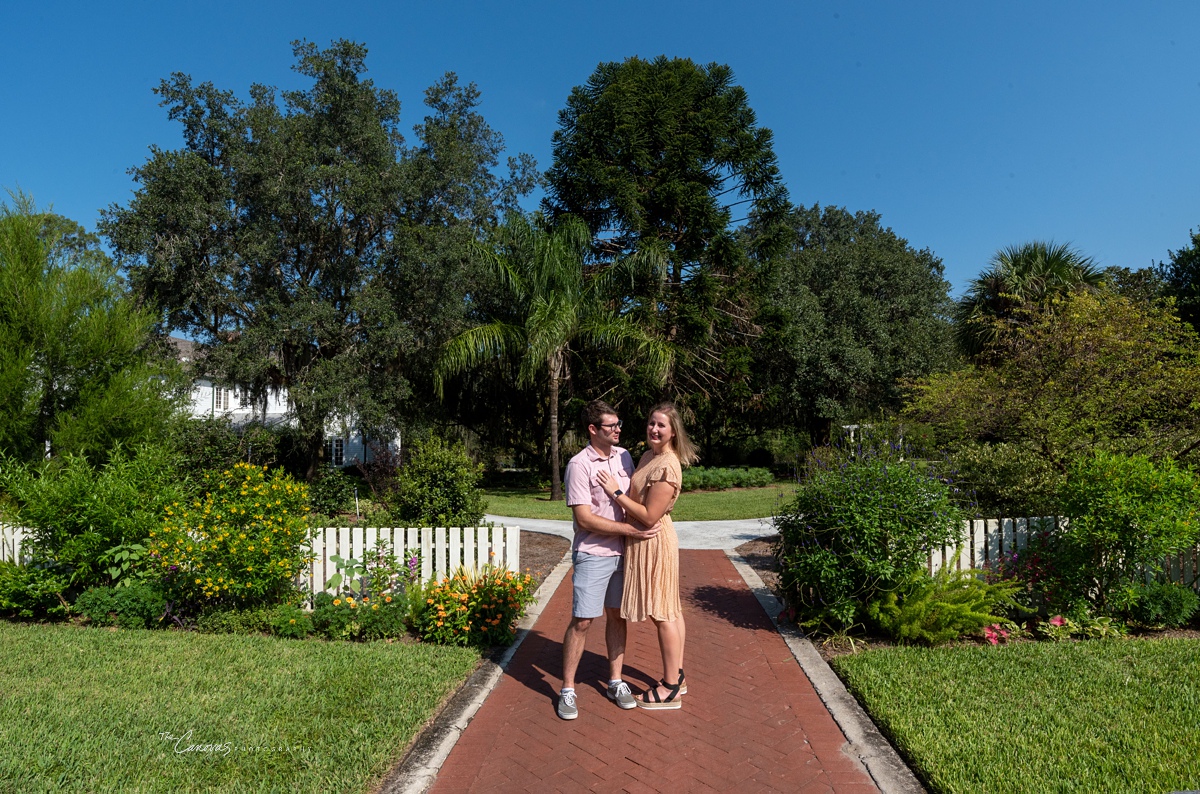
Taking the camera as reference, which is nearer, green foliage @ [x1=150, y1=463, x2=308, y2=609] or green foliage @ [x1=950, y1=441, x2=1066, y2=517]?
green foliage @ [x1=150, y1=463, x2=308, y2=609]

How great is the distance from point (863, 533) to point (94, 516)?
6154 millimetres

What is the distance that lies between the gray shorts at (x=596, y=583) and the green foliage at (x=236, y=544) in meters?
2.76

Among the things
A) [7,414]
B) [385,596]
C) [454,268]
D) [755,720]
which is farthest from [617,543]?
[454,268]

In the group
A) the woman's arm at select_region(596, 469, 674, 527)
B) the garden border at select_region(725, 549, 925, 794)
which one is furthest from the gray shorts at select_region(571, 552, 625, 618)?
the garden border at select_region(725, 549, 925, 794)

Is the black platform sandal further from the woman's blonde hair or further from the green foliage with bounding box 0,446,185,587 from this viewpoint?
the green foliage with bounding box 0,446,185,587

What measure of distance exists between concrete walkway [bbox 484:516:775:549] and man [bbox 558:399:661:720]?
609 centimetres

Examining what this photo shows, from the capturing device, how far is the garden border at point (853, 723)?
340cm

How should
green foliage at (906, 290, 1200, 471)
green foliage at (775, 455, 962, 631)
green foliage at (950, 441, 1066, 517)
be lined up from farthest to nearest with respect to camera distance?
1. green foliage at (906, 290, 1200, 471)
2. green foliage at (950, 441, 1066, 517)
3. green foliage at (775, 455, 962, 631)

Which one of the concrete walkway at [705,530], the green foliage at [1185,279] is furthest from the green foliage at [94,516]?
the green foliage at [1185,279]

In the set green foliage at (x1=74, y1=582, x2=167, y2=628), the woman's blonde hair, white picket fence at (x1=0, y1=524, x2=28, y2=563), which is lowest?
green foliage at (x1=74, y1=582, x2=167, y2=628)

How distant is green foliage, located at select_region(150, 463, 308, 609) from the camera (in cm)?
562

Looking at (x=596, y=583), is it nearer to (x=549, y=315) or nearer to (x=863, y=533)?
(x=863, y=533)

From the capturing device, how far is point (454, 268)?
20.1 m

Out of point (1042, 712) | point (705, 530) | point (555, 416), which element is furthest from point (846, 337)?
point (1042, 712)
